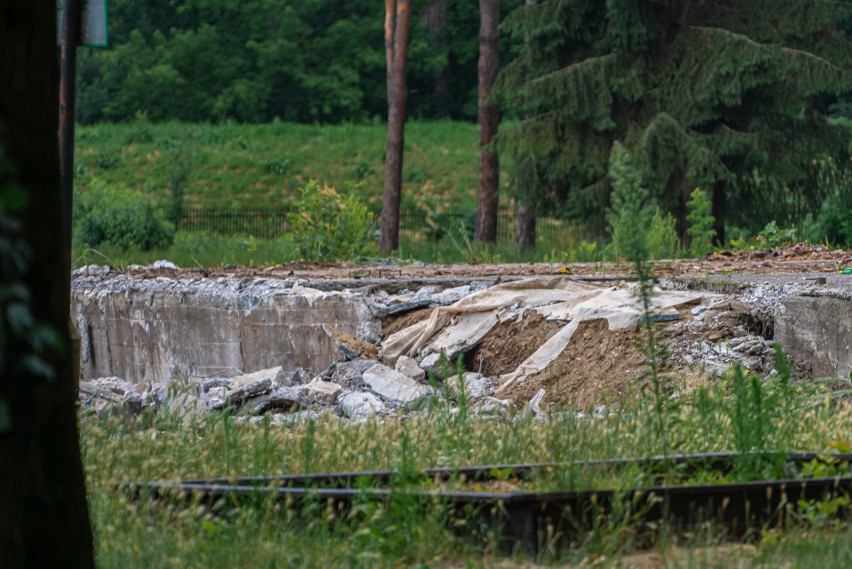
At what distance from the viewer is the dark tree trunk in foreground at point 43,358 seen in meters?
3.20

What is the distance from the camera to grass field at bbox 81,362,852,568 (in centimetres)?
406

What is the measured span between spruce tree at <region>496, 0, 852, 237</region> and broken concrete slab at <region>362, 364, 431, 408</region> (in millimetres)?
10702

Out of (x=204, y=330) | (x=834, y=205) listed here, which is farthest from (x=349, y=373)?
(x=834, y=205)

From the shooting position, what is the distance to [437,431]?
5.95 meters

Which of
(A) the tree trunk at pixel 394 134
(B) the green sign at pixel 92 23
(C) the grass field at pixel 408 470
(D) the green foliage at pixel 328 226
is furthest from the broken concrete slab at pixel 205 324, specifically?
(A) the tree trunk at pixel 394 134

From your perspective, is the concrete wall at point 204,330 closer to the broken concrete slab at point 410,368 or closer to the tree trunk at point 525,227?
the broken concrete slab at point 410,368

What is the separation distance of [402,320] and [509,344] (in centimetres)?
129

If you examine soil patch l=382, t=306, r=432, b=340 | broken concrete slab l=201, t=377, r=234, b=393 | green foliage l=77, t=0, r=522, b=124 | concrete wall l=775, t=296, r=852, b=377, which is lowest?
broken concrete slab l=201, t=377, r=234, b=393

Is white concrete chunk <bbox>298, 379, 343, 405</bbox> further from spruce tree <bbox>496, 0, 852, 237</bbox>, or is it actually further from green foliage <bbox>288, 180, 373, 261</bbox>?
spruce tree <bbox>496, 0, 852, 237</bbox>

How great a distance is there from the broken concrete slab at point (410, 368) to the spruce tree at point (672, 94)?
10.3m

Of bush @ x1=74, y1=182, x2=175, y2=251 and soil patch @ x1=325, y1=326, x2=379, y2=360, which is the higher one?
bush @ x1=74, y1=182, x2=175, y2=251

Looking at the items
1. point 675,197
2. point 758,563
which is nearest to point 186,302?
point 758,563

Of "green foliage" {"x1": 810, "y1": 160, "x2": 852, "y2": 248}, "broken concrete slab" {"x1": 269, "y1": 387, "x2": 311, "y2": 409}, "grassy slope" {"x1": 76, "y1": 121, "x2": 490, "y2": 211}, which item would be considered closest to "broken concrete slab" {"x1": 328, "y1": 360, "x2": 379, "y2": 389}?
"broken concrete slab" {"x1": 269, "y1": 387, "x2": 311, "y2": 409}

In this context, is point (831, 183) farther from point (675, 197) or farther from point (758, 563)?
point (758, 563)
